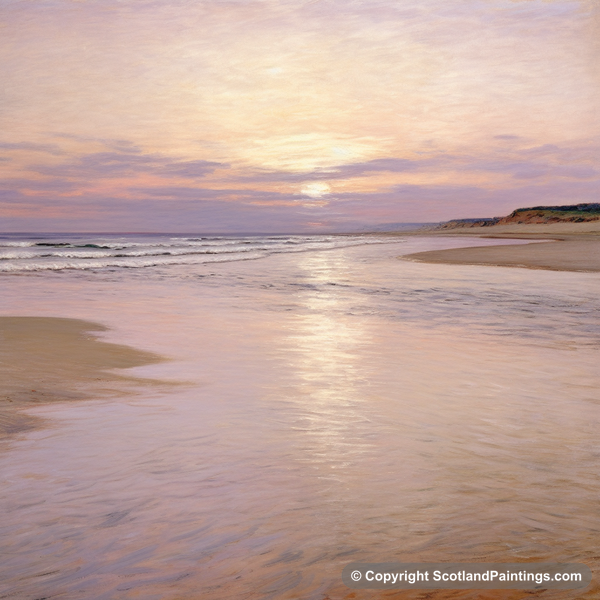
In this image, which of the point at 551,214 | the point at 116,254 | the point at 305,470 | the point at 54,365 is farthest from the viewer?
the point at 551,214

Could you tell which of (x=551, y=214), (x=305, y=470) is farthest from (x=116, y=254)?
(x=551, y=214)

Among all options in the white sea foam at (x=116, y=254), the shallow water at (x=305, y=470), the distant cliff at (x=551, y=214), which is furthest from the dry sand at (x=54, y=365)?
the distant cliff at (x=551, y=214)

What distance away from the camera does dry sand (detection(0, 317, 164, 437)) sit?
16.6 ft

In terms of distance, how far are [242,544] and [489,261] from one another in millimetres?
23851

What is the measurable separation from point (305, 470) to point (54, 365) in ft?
12.9

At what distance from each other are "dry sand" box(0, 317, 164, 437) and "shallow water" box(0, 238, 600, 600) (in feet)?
1.06

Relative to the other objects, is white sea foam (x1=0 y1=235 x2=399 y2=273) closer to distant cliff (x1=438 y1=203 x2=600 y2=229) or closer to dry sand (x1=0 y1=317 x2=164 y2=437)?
dry sand (x1=0 y1=317 x2=164 y2=437)

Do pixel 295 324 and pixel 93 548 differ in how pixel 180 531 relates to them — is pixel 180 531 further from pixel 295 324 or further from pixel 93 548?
pixel 295 324

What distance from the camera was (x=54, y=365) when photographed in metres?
6.45

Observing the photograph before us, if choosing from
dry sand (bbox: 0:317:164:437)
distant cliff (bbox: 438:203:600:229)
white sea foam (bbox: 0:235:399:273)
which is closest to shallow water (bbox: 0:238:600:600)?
dry sand (bbox: 0:317:164:437)

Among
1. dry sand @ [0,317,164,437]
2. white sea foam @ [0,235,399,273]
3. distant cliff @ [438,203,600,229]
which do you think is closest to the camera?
dry sand @ [0,317,164,437]

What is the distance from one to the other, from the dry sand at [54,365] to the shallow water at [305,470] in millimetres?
323

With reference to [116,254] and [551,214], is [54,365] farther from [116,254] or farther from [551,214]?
[551,214]

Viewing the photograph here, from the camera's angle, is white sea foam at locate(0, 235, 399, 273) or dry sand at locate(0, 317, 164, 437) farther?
white sea foam at locate(0, 235, 399, 273)
